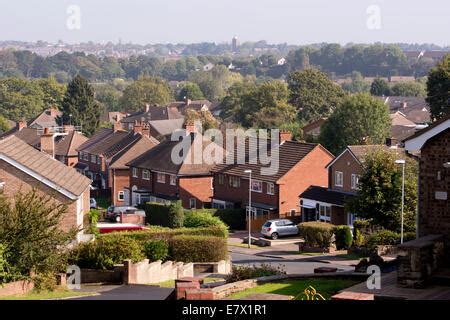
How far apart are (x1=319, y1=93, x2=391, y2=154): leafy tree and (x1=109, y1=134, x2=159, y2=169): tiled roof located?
59.6ft

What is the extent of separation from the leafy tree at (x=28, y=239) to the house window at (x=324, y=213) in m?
29.0

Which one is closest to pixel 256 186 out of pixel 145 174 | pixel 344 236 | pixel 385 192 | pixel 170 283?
pixel 145 174

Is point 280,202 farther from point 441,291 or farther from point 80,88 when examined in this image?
point 80,88

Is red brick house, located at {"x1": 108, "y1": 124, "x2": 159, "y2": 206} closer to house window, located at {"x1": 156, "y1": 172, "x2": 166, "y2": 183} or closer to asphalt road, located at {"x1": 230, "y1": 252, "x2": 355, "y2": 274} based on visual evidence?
house window, located at {"x1": 156, "y1": 172, "x2": 166, "y2": 183}

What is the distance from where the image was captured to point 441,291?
59.7 feet

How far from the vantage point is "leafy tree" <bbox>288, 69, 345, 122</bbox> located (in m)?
125

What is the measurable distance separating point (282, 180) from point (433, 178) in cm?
3621

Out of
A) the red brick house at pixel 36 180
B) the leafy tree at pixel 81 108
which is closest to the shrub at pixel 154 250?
the red brick house at pixel 36 180

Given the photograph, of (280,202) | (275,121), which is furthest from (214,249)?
(275,121)

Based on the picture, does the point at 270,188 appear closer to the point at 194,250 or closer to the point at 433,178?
the point at 194,250

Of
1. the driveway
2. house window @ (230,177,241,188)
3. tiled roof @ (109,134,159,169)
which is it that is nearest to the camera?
the driveway

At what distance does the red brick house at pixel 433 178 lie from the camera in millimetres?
21422

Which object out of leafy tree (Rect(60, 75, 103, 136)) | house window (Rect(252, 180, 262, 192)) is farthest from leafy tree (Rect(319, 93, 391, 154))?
leafy tree (Rect(60, 75, 103, 136))

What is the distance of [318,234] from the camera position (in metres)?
46.6
